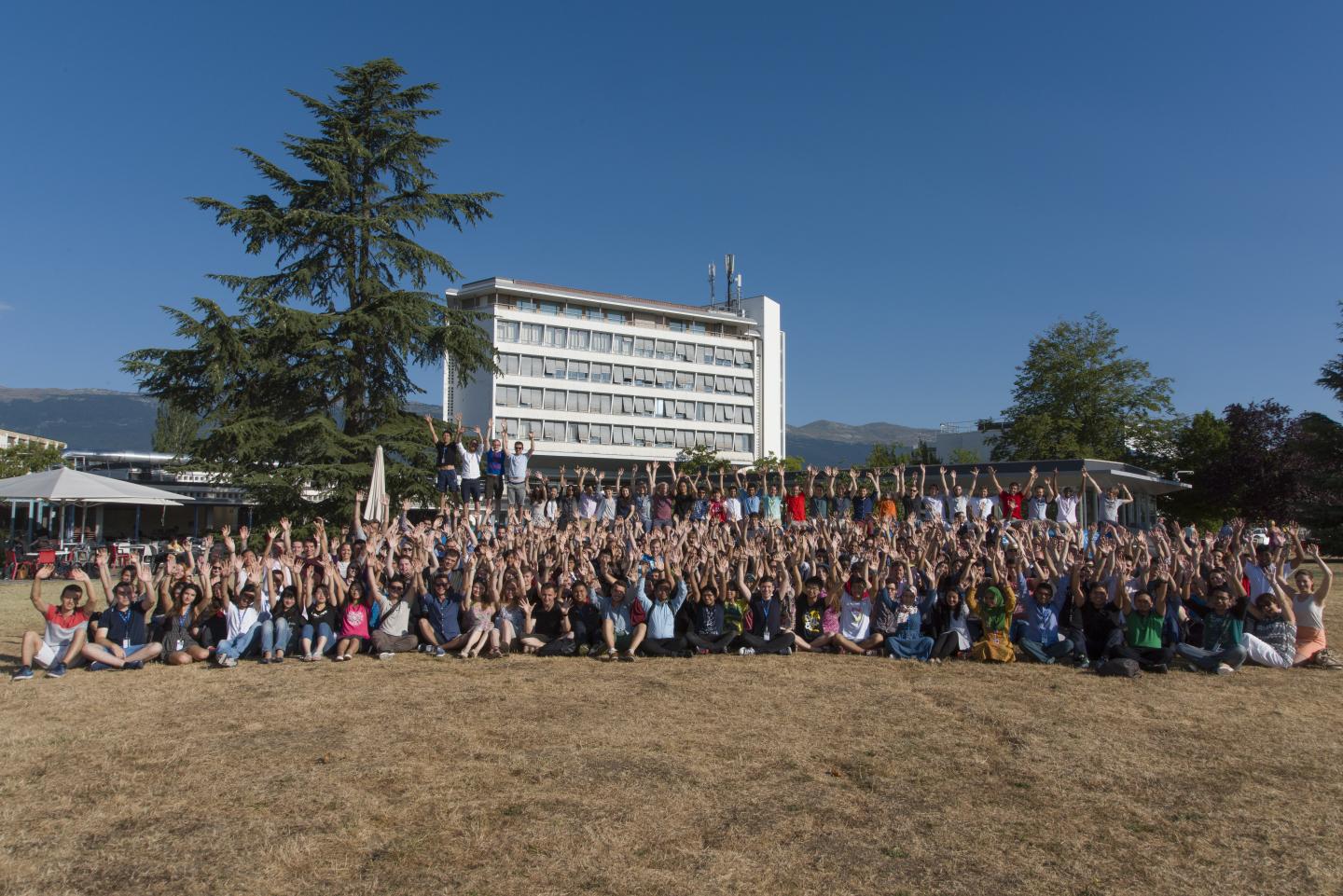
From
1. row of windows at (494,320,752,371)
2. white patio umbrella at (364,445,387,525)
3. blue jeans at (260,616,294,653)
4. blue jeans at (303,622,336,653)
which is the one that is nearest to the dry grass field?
blue jeans at (260,616,294,653)

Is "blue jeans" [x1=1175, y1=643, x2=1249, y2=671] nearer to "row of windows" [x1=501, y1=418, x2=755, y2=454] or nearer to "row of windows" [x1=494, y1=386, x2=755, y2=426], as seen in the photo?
"row of windows" [x1=501, y1=418, x2=755, y2=454]

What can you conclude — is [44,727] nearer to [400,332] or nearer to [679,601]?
[679,601]

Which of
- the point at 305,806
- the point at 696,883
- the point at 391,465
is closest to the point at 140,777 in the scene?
the point at 305,806

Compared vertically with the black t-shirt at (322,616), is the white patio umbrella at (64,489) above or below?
above

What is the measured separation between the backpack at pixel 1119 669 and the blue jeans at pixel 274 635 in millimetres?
9010

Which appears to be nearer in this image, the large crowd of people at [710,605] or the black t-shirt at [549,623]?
the large crowd of people at [710,605]

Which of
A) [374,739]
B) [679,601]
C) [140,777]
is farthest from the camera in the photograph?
[679,601]

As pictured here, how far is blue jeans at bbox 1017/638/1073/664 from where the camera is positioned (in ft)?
34.7

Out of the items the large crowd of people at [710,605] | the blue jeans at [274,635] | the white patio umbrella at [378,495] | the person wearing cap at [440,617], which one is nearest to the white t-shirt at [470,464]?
the white patio umbrella at [378,495]

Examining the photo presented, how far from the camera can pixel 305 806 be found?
5.59 m

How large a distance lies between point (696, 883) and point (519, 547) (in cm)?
858

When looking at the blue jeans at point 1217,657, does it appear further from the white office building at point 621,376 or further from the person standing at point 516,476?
the white office building at point 621,376

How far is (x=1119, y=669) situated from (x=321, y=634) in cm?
880

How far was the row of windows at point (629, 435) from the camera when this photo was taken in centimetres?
7888
